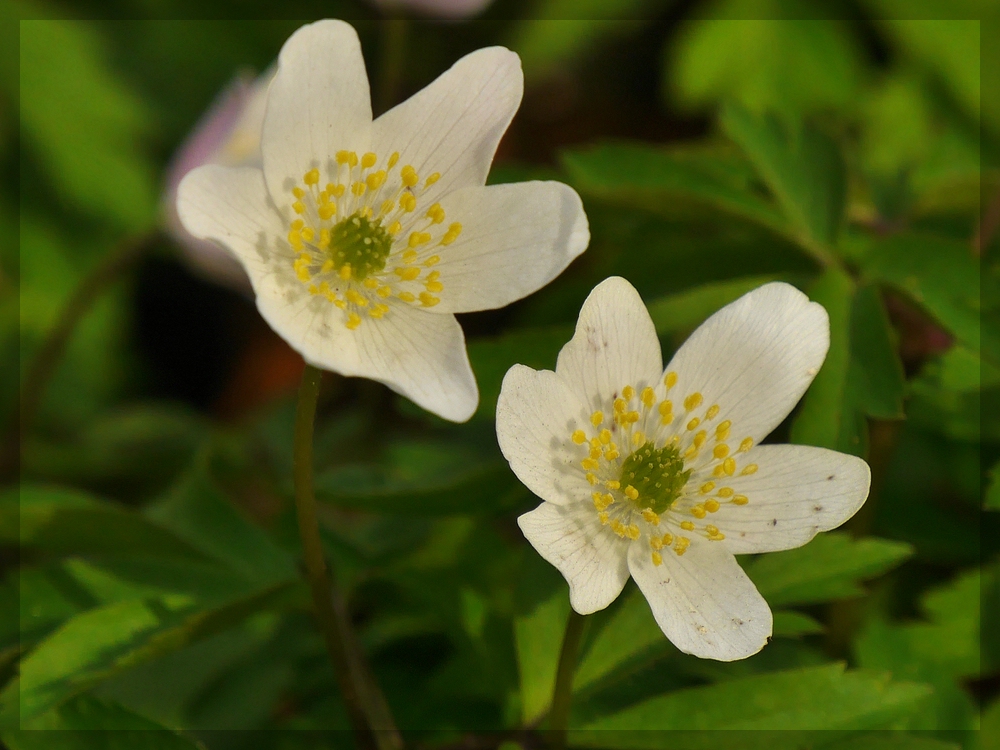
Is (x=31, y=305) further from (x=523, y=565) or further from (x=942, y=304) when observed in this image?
(x=942, y=304)

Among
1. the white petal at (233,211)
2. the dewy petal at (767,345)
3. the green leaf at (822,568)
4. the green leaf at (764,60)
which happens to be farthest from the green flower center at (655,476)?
the green leaf at (764,60)

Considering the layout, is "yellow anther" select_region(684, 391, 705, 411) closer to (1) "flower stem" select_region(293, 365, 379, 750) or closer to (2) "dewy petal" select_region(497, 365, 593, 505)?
(2) "dewy petal" select_region(497, 365, 593, 505)

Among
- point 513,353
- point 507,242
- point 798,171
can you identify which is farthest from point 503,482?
point 798,171

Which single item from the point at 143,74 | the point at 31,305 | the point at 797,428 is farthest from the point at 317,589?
the point at 143,74

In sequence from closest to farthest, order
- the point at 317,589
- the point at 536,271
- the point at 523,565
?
the point at 536,271
the point at 317,589
the point at 523,565

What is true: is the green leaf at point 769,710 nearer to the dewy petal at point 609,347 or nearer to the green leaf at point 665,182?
the dewy petal at point 609,347
